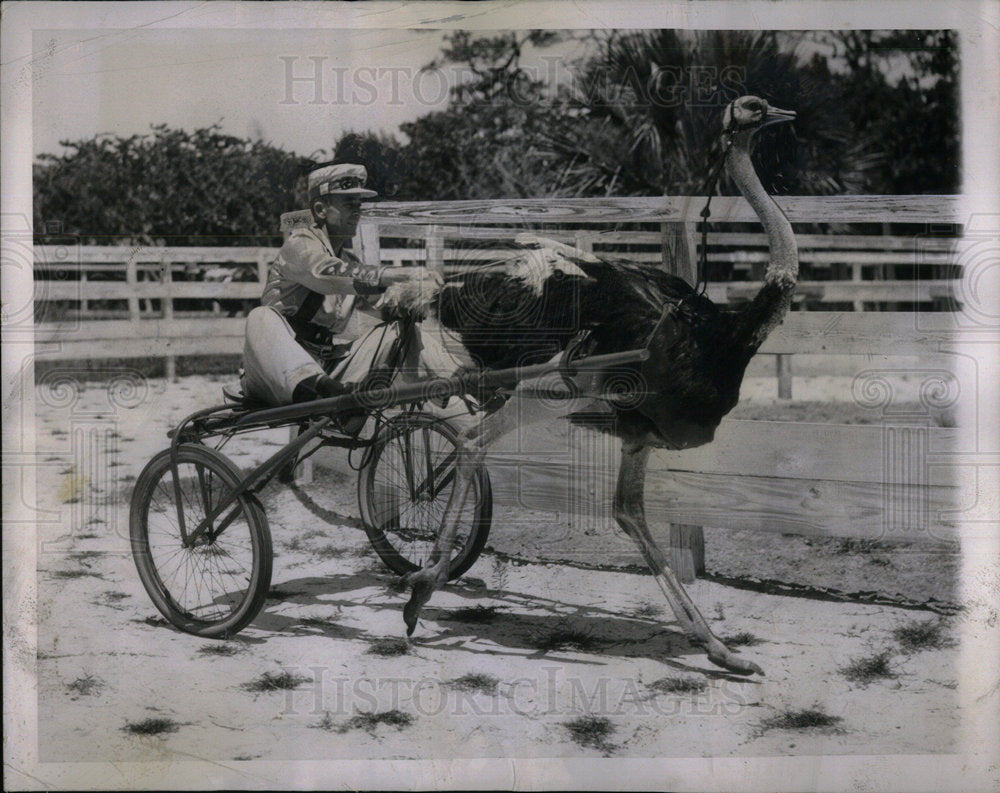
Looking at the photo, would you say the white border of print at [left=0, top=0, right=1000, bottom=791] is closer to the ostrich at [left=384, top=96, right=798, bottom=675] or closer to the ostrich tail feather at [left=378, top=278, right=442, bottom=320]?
the ostrich at [left=384, top=96, right=798, bottom=675]

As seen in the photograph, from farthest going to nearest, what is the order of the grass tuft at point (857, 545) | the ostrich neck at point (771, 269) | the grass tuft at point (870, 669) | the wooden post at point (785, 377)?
the wooden post at point (785, 377)
the grass tuft at point (857, 545)
the grass tuft at point (870, 669)
the ostrich neck at point (771, 269)

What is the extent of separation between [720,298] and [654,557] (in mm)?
947

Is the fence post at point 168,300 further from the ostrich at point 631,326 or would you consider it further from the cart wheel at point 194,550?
the ostrich at point 631,326

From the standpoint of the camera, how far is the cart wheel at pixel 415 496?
3.94 meters

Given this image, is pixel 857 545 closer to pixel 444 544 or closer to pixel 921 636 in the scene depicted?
pixel 921 636

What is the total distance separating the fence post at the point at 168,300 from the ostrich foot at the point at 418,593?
44.2 inches

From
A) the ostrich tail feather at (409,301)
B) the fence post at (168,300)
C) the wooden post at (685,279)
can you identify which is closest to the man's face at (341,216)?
the ostrich tail feather at (409,301)

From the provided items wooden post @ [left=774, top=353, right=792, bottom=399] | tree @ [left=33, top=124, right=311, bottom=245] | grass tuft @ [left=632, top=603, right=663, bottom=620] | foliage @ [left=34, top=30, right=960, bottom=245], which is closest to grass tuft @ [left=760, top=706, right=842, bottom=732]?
grass tuft @ [left=632, top=603, right=663, bottom=620]

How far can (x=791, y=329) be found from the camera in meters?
3.96

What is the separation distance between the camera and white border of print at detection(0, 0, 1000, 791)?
388 cm

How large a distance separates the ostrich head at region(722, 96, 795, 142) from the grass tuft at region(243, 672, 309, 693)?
96.7 inches

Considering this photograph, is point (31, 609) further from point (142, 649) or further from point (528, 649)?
point (528, 649)

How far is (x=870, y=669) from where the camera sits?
392cm

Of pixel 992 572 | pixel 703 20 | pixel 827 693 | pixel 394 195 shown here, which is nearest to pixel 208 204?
pixel 394 195
